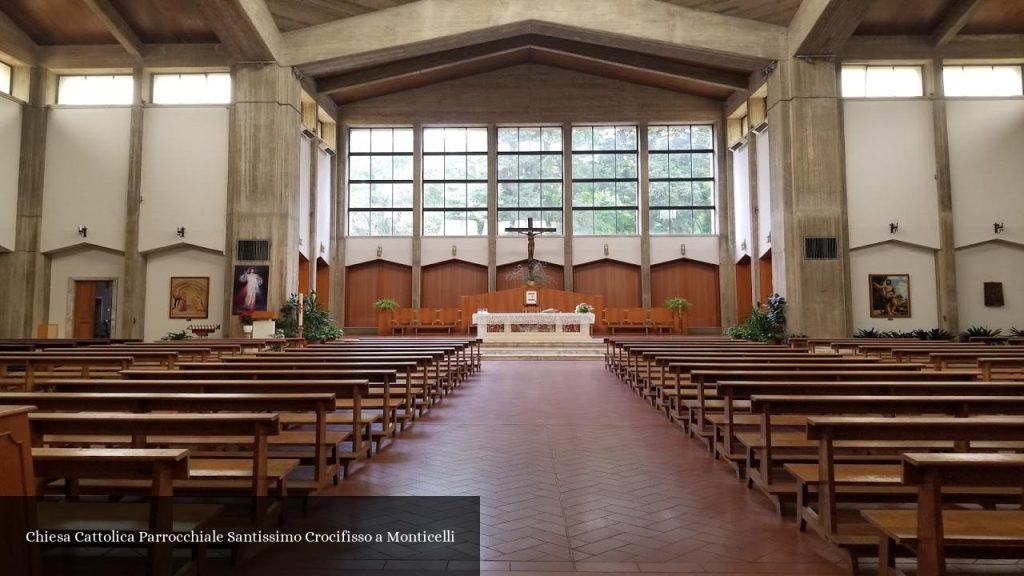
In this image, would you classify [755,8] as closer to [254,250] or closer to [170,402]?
[254,250]

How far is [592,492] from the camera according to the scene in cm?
319

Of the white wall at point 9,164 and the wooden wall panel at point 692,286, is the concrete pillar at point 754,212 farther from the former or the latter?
the white wall at point 9,164

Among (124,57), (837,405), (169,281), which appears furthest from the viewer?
(124,57)

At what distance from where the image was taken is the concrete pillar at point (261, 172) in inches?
539

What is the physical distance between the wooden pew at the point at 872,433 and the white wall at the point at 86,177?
15.7m

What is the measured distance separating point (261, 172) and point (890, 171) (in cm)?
1430

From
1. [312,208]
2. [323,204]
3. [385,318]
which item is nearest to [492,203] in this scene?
[385,318]

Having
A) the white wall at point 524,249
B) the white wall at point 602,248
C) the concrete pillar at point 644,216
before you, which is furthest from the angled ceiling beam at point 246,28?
the concrete pillar at point 644,216

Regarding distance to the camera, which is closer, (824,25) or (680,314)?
(824,25)

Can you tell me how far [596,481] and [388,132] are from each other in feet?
58.8

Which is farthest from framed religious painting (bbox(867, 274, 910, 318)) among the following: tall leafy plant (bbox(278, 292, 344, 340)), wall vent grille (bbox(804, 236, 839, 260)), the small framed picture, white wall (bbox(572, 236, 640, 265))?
tall leafy plant (bbox(278, 292, 344, 340))

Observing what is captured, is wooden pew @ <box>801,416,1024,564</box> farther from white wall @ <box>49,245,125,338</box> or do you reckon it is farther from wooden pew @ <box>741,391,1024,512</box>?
white wall @ <box>49,245,125,338</box>

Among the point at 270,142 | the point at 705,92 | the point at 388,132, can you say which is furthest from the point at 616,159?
the point at 270,142

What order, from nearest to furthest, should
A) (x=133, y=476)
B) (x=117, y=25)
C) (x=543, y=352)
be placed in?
(x=133, y=476), (x=543, y=352), (x=117, y=25)
